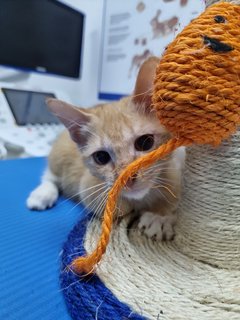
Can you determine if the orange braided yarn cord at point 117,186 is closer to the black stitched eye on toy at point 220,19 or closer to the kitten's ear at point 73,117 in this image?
the black stitched eye on toy at point 220,19

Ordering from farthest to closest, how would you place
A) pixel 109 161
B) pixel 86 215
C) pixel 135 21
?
1. pixel 135 21
2. pixel 86 215
3. pixel 109 161

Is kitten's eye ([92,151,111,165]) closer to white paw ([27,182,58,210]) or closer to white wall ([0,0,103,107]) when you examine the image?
white paw ([27,182,58,210])

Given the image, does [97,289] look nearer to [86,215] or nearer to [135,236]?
[135,236]

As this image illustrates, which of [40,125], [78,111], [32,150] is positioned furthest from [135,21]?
[78,111]

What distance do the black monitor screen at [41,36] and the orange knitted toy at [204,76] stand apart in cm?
173

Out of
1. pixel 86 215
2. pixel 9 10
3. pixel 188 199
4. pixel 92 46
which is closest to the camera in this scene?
pixel 188 199

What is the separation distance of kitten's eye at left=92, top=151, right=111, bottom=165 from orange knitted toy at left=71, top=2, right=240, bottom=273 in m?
0.28

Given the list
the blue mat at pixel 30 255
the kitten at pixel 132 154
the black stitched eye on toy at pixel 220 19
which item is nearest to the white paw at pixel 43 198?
the blue mat at pixel 30 255

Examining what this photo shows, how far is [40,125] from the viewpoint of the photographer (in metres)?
1.94

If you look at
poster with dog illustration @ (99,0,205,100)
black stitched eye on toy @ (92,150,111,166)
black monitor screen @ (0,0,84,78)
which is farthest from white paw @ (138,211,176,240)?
black monitor screen @ (0,0,84,78)

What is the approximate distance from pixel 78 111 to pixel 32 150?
97 centimetres

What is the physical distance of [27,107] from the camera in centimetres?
194

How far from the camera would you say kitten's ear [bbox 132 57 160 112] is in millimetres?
648

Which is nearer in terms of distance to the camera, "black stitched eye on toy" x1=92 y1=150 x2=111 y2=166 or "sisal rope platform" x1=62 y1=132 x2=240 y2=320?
"sisal rope platform" x1=62 y1=132 x2=240 y2=320
